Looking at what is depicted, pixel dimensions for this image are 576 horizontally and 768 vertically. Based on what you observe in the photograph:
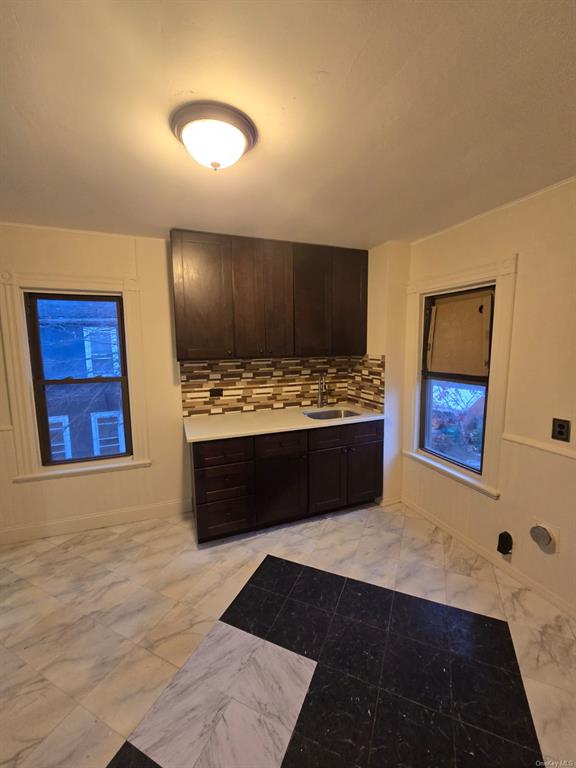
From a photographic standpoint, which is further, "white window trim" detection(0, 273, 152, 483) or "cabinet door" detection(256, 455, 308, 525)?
"cabinet door" detection(256, 455, 308, 525)

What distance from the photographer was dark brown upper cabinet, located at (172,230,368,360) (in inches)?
96.7

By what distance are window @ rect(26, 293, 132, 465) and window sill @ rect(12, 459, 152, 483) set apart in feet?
0.29

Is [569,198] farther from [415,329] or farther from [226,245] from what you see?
[226,245]

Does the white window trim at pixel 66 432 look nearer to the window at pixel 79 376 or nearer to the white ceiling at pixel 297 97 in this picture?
the window at pixel 79 376

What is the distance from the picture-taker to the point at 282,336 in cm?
273

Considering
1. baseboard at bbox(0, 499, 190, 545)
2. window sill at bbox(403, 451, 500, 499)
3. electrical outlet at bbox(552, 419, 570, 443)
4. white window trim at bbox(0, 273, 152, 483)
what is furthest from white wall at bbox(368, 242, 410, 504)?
white window trim at bbox(0, 273, 152, 483)

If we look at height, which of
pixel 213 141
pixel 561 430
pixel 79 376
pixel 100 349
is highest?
pixel 213 141

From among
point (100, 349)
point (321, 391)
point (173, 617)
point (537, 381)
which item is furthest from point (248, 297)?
point (173, 617)

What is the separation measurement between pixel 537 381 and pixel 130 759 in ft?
8.45

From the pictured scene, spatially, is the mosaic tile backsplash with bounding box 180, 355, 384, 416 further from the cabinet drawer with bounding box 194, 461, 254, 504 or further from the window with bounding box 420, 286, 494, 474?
the cabinet drawer with bounding box 194, 461, 254, 504

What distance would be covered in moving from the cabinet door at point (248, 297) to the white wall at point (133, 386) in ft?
2.00

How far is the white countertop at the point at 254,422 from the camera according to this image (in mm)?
2365

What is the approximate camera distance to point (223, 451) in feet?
7.73

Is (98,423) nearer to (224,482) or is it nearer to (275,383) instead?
(224,482)
